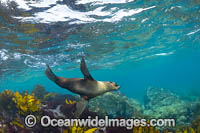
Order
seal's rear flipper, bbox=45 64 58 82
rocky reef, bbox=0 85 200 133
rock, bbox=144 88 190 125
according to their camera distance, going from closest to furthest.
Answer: seal's rear flipper, bbox=45 64 58 82, rocky reef, bbox=0 85 200 133, rock, bbox=144 88 190 125

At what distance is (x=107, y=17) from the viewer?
447 inches

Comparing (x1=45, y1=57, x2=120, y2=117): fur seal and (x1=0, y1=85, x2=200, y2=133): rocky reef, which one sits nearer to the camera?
(x1=45, y1=57, x2=120, y2=117): fur seal

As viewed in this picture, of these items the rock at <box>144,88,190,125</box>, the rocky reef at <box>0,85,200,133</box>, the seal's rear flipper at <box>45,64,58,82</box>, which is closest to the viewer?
the seal's rear flipper at <box>45,64,58,82</box>

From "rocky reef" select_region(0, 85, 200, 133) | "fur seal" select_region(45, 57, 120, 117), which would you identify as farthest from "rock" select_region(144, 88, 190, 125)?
"fur seal" select_region(45, 57, 120, 117)

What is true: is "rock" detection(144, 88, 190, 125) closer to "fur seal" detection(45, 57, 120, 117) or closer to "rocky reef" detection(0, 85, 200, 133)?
"rocky reef" detection(0, 85, 200, 133)

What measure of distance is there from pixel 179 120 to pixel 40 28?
12.9 m

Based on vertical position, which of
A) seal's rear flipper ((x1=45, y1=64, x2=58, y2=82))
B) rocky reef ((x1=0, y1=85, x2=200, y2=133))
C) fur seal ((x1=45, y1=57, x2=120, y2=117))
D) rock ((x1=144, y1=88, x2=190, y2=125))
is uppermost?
seal's rear flipper ((x1=45, y1=64, x2=58, y2=82))

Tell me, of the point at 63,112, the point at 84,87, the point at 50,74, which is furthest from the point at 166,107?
the point at 50,74

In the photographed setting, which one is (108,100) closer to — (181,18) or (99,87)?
(99,87)

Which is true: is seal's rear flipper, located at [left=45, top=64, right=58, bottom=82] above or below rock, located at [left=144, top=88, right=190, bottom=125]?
above

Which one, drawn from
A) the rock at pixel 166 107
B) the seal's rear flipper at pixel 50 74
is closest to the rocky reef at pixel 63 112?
the rock at pixel 166 107

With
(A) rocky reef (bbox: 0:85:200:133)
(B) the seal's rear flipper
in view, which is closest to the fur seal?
(B) the seal's rear flipper

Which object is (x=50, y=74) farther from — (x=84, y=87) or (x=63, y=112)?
(x=63, y=112)

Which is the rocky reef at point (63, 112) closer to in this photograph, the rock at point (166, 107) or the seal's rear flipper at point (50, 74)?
the rock at point (166, 107)
